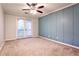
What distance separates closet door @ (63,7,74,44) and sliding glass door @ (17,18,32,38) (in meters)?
4.26

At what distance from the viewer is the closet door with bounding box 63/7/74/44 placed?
175 inches

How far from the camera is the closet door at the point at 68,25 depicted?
14.6ft

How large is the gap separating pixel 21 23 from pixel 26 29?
0.75m

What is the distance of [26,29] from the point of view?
839cm

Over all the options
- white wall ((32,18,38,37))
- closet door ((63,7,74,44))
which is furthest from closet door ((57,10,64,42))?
white wall ((32,18,38,37))

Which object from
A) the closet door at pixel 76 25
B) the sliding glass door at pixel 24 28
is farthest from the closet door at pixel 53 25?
the sliding glass door at pixel 24 28

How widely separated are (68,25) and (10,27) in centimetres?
442

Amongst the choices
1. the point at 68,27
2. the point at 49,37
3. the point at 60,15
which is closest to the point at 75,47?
the point at 68,27

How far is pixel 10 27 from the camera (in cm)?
703

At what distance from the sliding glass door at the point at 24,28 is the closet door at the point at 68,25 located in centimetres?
426

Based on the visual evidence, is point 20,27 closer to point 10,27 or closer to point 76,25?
point 10,27

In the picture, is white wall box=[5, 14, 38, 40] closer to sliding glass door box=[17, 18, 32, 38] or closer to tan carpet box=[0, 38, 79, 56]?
sliding glass door box=[17, 18, 32, 38]

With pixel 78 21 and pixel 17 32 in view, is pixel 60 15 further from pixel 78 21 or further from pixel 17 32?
pixel 17 32

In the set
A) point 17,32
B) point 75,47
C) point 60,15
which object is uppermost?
point 60,15
